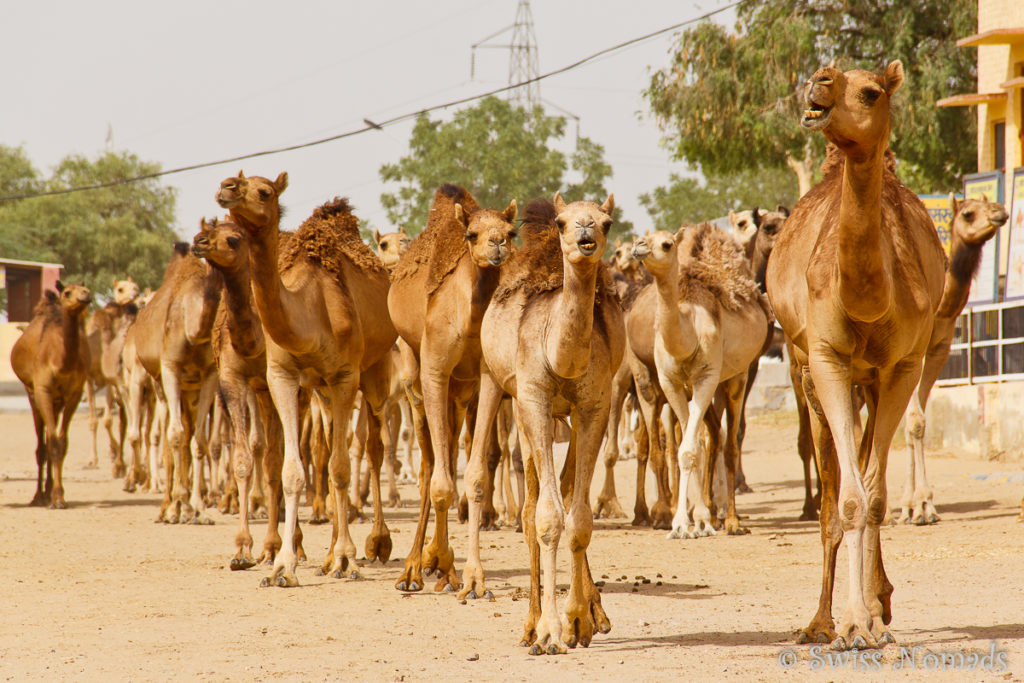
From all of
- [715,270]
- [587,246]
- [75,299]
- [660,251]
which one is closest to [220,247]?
[660,251]

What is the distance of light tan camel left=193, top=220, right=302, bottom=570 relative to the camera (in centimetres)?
1006

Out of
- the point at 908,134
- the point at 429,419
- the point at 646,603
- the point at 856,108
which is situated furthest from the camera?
the point at 908,134

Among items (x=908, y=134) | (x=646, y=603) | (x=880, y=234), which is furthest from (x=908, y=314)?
(x=908, y=134)

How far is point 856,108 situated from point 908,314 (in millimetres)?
1145

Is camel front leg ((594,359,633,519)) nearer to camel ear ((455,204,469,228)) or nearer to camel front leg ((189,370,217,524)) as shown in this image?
camel front leg ((189,370,217,524))

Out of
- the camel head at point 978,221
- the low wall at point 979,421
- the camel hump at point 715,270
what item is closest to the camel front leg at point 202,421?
the camel hump at point 715,270

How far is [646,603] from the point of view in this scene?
8.00 metres

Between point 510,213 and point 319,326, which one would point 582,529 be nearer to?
point 510,213

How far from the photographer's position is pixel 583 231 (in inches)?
236

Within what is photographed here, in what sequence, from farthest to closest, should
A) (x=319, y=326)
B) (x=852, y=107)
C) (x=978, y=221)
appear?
(x=978, y=221), (x=319, y=326), (x=852, y=107)

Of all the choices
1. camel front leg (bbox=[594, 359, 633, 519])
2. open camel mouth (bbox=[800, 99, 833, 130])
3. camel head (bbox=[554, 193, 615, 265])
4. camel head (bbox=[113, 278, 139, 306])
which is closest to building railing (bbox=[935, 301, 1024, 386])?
camel front leg (bbox=[594, 359, 633, 519])

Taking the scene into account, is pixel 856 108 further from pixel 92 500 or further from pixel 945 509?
pixel 92 500

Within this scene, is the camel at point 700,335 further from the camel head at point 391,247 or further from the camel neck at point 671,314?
the camel head at point 391,247

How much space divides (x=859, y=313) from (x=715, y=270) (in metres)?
7.07
